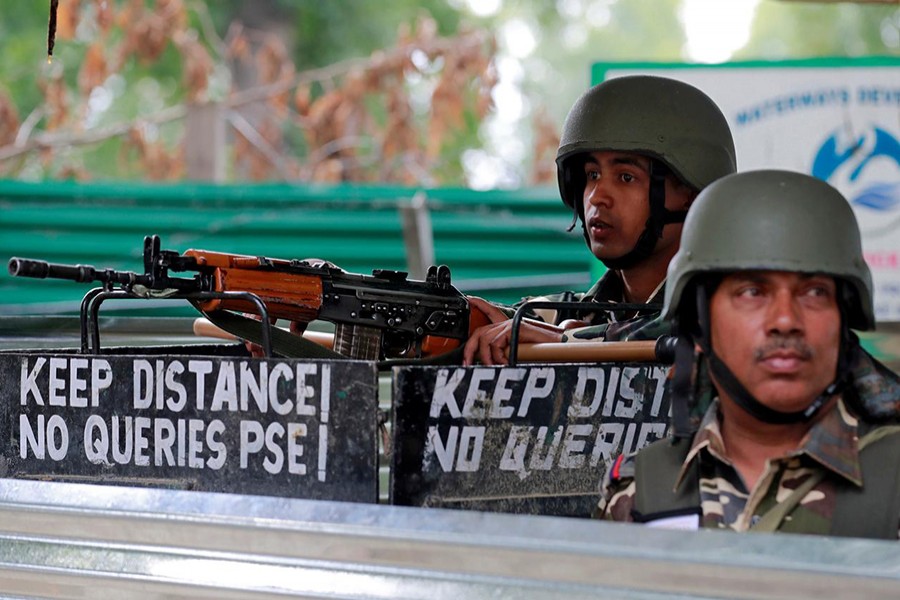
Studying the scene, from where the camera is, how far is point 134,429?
9.07 feet

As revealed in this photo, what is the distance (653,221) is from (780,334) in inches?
60.9

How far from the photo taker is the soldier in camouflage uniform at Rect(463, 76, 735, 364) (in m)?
3.88

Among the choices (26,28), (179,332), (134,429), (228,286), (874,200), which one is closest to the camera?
(134,429)

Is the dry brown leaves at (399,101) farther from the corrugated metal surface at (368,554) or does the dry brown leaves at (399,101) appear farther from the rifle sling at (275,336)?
the corrugated metal surface at (368,554)

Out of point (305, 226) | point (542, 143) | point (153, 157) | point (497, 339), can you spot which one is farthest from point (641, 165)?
point (542, 143)

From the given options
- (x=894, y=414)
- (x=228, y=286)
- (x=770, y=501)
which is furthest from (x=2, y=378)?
(x=894, y=414)

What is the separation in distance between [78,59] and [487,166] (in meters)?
6.28

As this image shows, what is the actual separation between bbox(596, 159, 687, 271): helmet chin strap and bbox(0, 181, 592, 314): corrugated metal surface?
414 cm

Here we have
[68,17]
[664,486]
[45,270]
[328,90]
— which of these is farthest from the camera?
[328,90]

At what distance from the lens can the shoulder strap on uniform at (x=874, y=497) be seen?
229 centimetres

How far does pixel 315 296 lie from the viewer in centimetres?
331

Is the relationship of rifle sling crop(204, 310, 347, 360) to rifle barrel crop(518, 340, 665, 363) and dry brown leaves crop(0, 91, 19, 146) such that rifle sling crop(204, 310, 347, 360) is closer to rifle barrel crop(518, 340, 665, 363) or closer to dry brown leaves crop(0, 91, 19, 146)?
rifle barrel crop(518, 340, 665, 363)

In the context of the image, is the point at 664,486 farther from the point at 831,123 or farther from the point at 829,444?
the point at 831,123

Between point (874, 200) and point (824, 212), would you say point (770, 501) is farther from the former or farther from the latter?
point (874, 200)
